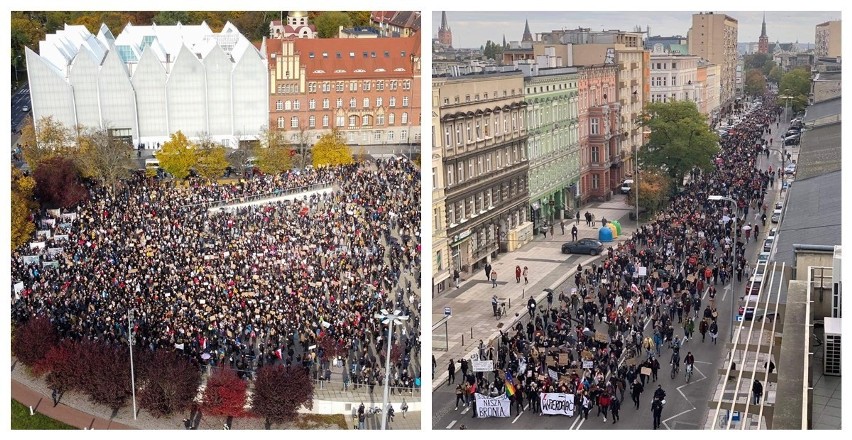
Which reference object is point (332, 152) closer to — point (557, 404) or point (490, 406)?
point (490, 406)

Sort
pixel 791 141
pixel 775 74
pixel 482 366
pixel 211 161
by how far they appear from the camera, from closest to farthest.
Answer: pixel 482 366, pixel 211 161, pixel 791 141, pixel 775 74

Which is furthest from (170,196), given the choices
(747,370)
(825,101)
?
(825,101)

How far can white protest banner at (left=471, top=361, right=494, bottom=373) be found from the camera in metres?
22.9

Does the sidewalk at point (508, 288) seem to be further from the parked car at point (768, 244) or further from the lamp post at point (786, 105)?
the lamp post at point (786, 105)

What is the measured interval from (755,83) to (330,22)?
14.8 m

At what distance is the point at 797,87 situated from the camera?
42812 mm

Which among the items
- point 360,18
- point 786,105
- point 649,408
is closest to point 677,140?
point 360,18

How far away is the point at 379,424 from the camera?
23.5 m

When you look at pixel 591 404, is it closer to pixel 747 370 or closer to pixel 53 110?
pixel 747 370

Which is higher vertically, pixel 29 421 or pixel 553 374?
pixel 553 374

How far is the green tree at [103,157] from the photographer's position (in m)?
33.3

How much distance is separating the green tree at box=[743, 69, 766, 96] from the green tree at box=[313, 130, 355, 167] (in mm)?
13717

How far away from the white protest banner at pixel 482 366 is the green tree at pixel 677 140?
1112 cm

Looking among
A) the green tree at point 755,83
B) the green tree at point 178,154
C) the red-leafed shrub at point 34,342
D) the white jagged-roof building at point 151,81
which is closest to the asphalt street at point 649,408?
the red-leafed shrub at point 34,342
